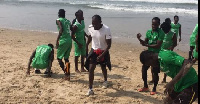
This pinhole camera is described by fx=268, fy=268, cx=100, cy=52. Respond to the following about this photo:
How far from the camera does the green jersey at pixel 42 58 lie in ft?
21.5

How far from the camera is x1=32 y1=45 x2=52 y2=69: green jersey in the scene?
657 cm

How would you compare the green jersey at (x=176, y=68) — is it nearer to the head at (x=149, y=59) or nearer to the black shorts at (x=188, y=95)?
the black shorts at (x=188, y=95)

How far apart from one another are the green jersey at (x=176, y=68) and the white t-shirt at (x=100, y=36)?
185 centimetres

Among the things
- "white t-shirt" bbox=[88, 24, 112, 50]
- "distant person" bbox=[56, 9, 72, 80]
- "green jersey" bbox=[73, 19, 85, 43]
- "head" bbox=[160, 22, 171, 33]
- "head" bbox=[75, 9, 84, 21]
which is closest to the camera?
"white t-shirt" bbox=[88, 24, 112, 50]

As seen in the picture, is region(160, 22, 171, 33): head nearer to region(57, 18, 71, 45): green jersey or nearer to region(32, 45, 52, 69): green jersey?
region(57, 18, 71, 45): green jersey

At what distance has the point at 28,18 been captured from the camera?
17.8 m

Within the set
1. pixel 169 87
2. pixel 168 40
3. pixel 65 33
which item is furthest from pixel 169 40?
pixel 169 87

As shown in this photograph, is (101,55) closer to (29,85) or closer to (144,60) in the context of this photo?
(144,60)

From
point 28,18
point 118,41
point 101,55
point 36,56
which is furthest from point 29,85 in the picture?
point 28,18

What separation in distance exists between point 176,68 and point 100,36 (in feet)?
6.85

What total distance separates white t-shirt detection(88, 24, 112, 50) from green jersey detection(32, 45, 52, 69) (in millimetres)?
1573

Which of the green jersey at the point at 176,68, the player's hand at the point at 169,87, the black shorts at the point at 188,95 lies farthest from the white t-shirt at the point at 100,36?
the black shorts at the point at 188,95

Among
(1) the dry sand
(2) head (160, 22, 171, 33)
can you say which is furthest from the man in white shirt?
(2) head (160, 22, 171, 33)

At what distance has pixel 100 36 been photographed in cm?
545
